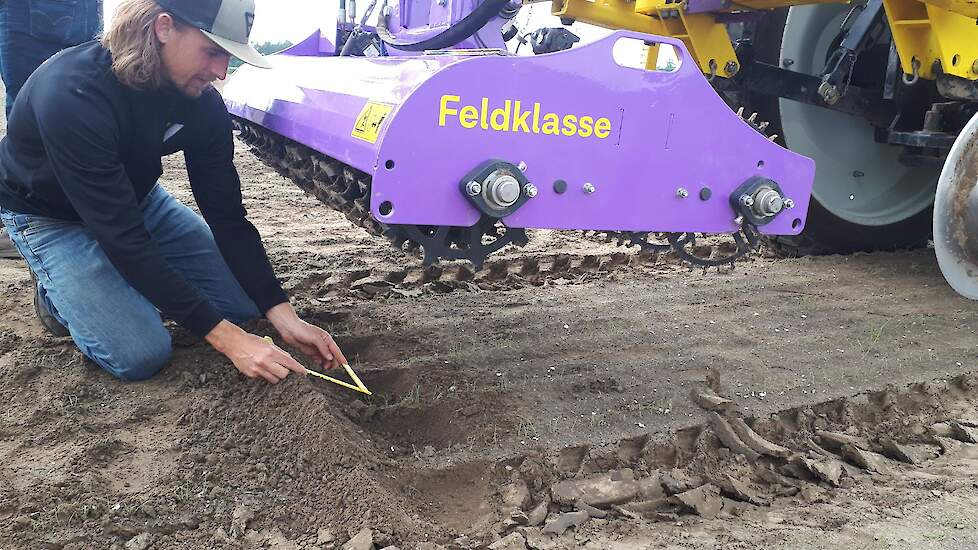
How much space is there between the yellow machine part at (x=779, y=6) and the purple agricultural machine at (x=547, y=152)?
96 centimetres

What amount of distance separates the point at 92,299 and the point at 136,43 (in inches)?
35.7

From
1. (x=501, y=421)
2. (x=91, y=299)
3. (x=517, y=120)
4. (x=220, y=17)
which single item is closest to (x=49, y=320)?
(x=91, y=299)

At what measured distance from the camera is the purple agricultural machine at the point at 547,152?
2.00 meters

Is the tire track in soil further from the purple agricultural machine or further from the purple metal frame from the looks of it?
the purple metal frame

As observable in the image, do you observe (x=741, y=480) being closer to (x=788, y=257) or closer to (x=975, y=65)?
(x=975, y=65)

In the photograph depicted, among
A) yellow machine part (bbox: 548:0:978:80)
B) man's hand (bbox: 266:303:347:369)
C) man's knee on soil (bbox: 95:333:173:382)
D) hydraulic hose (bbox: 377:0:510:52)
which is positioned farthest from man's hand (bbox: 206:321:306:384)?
yellow machine part (bbox: 548:0:978:80)

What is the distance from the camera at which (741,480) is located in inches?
88.1

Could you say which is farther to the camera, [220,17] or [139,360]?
[139,360]

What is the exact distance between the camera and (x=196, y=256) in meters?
3.12

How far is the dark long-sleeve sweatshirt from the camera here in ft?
7.41

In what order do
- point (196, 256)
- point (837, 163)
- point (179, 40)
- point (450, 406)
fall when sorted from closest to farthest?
point (179, 40), point (450, 406), point (196, 256), point (837, 163)

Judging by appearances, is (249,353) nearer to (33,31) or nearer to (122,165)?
(122,165)

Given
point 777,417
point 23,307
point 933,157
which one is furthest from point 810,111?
point 23,307

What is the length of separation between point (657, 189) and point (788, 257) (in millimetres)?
2416
